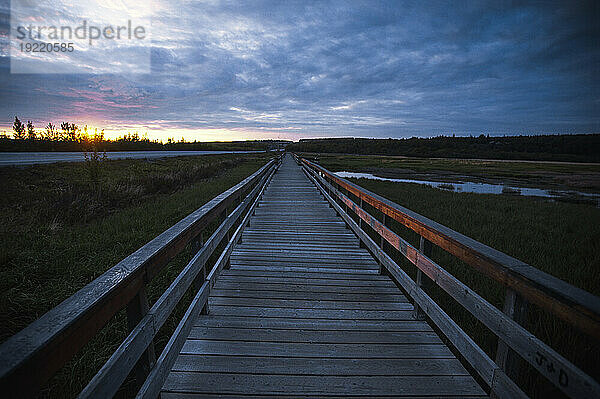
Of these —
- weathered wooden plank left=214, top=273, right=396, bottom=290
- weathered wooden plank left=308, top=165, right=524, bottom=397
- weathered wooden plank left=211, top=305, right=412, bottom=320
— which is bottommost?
weathered wooden plank left=211, top=305, right=412, bottom=320

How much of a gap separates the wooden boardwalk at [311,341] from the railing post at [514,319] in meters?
0.54

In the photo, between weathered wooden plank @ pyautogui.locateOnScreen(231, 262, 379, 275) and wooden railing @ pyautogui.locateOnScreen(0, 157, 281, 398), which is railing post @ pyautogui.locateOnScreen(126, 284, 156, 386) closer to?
wooden railing @ pyautogui.locateOnScreen(0, 157, 281, 398)

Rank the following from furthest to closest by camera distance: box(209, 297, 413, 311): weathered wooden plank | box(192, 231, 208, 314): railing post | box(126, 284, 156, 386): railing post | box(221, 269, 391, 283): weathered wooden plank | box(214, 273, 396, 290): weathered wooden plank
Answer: box(221, 269, 391, 283): weathered wooden plank, box(214, 273, 396, 290): weathered wooden plank, box(209, 297, 413, 311): weathered wooden plank, box(192, 231, 208, 314): railing post, box(126, 284, 156, 386): railing post

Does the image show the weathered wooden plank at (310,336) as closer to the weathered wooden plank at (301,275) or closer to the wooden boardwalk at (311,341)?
the wooden boardwalk at (311,341)

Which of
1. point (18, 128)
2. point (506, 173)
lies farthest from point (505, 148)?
point (18, 128)

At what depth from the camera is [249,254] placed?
4.75 meters

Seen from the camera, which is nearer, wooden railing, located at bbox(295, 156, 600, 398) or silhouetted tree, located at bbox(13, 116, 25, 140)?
wooden railing, located at bbox(295, 156, 600, 398)

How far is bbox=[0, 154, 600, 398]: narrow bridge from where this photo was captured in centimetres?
112

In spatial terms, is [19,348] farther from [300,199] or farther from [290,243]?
[300,199]

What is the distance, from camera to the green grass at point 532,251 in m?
2.89

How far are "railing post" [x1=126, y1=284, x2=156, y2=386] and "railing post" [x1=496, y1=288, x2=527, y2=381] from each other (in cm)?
196

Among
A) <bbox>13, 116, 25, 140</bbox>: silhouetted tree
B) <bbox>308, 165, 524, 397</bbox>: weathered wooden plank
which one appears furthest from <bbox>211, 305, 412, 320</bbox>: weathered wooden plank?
<bbox>13, 116, 25, 140</bbox>: silhouetted tree

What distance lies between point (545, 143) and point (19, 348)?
118 meters

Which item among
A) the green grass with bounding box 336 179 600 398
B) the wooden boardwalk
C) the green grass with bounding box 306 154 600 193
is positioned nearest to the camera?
the wooden boardwalk
